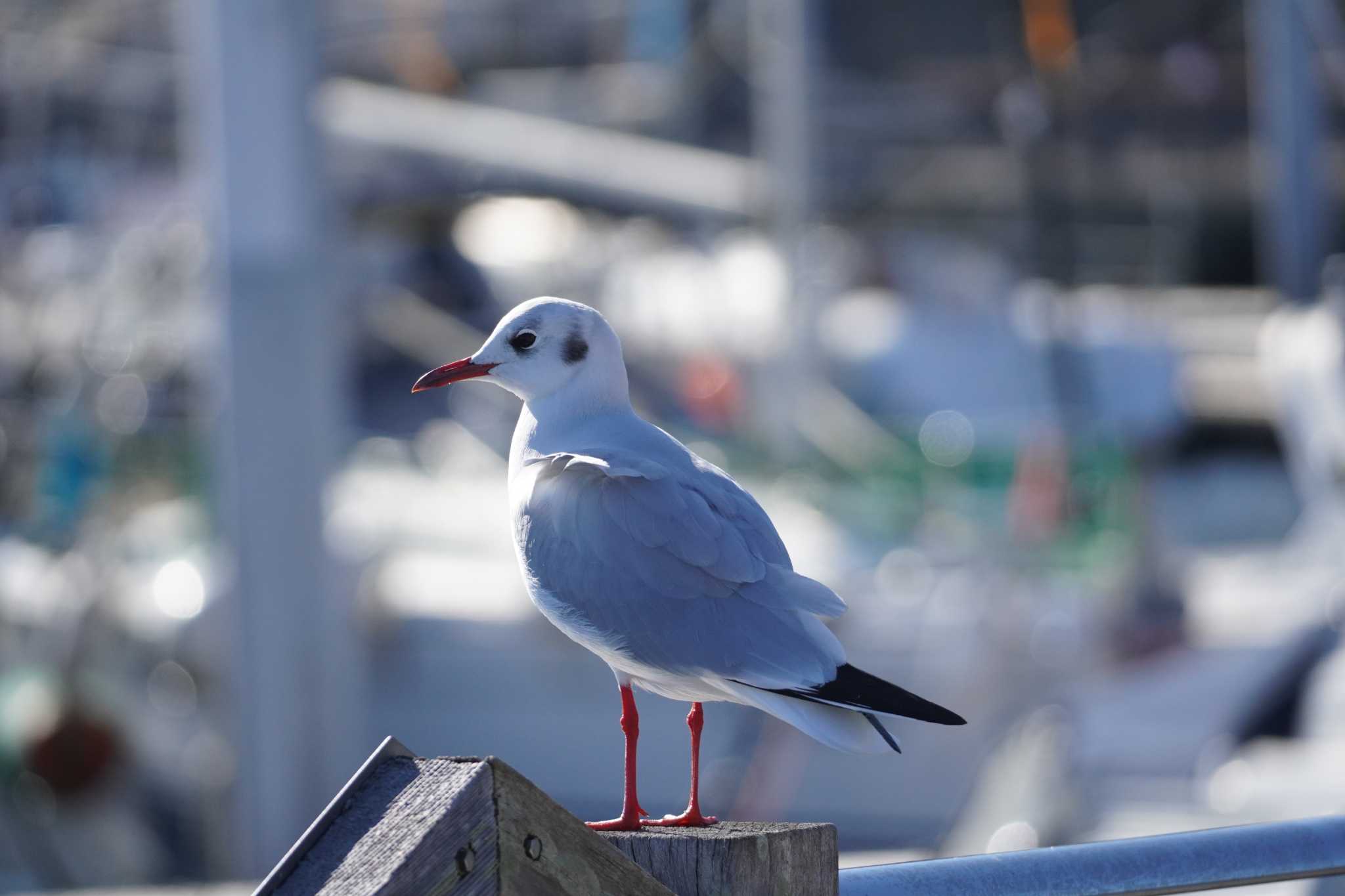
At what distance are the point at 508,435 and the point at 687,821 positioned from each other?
9093 millimetres

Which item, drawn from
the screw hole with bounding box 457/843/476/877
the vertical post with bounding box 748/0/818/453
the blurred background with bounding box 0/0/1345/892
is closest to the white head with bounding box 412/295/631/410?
the screw hole with bounding box 457/843/476/877

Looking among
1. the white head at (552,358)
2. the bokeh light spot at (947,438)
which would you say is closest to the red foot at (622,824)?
the white head at (552,358)

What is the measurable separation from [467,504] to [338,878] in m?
8.20

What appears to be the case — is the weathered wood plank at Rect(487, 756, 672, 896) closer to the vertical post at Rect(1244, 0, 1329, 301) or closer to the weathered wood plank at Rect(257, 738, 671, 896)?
the weathered wood plank at Rect(257, 738, 671, 896)

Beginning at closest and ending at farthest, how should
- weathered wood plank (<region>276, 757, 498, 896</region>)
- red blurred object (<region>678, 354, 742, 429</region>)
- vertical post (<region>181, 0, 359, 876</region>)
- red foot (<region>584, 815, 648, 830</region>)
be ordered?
weathered wood plank (<region>276, 757, 498, 896</region>) → red foot (<region>584, 815, 648, 830</region>) → vertical post (<region>181, 0, 359, 876</region>) → red blurred object (<region>678, 354, 742, 429</region>)

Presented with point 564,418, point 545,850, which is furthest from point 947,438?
point 545,850

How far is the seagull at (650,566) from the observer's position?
1735 mm

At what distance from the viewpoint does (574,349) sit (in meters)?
2.05

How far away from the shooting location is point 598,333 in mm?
2039

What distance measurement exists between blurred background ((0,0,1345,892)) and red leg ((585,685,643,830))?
183 cm

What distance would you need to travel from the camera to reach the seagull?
5.69 ft

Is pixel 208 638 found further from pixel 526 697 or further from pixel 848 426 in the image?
pixel 848 426

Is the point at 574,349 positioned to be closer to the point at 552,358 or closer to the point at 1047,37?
the point at 552,358

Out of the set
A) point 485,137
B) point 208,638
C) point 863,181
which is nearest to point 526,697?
point 208,638
